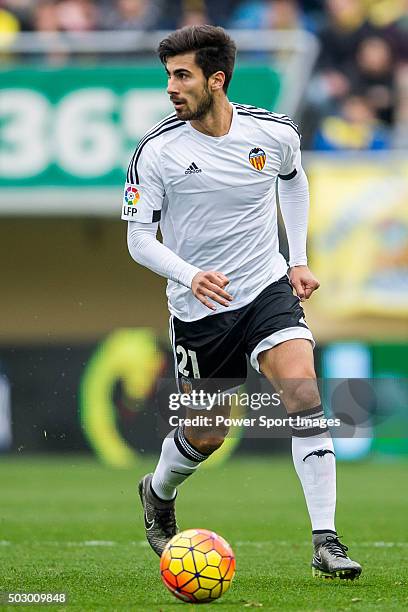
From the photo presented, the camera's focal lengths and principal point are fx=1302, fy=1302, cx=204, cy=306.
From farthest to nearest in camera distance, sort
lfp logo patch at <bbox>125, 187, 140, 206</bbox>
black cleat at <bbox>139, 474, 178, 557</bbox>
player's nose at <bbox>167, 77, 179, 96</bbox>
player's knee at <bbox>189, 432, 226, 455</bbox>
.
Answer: black cleat at <bbox>139, 474, 178, 557</bbox> < player's knee at <bbox>189, 432, 226, 455</bbox> < lfp logo patch at <bbox>125, 187, 140, 206</bbox> < player's nose at <bbox>167, 77, 179, 96</bbox>

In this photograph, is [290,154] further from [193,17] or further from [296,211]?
[193,17]

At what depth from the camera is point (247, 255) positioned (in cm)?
656

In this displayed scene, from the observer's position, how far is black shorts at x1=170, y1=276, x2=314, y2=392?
6.37 meters

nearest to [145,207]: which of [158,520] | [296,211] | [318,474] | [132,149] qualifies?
[296,211]

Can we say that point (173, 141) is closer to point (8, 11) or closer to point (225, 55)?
point (225, 55)

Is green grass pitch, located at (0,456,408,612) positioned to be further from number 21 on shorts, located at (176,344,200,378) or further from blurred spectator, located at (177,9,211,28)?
blurred spectator, located at (177,9,211,28)

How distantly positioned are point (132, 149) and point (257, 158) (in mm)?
9073

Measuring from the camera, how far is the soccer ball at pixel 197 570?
17.7 feet

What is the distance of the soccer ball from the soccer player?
0.77m

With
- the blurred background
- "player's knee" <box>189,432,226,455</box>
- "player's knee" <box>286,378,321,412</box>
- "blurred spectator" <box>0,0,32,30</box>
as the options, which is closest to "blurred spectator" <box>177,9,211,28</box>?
the blurred background

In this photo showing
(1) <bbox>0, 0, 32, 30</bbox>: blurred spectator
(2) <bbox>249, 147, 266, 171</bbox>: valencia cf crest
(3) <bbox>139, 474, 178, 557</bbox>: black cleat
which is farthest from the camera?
(1) <bbox>0, 0, 32, 30</bbox>: blurred spectator

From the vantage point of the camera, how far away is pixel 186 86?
634 centimetres

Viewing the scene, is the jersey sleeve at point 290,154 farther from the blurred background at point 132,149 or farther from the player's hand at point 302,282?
the blurred background at point 132,149

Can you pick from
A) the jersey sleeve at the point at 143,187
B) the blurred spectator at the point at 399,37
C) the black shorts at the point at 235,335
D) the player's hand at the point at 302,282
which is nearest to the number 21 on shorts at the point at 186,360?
the black shorts at the point at 235,335
